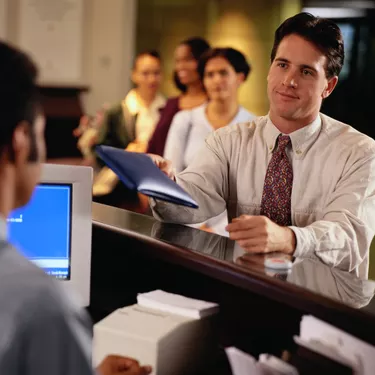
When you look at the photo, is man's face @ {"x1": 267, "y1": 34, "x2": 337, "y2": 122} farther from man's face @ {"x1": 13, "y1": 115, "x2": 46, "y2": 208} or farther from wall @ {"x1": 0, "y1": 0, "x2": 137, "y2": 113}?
wall @ {"x1": 0, "y1": 0, "x2": 137, "y2": 113}

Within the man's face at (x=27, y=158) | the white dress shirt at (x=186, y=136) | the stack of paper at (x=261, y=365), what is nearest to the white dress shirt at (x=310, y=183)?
the stack of paper at (x=261, y=365)

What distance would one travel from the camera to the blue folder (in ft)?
6.01

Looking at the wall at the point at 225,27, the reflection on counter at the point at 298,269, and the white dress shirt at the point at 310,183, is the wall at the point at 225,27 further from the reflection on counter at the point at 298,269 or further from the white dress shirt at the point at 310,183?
the reflection on counter at the point at 298,269

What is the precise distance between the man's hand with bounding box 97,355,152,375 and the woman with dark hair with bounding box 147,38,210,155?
3012mm

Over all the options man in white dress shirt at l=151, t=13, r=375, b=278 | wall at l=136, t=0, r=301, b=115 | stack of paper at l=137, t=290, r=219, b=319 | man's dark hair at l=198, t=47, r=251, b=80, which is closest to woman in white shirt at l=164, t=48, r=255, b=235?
man's dark hair at l=198, t=47, r=251, b=80

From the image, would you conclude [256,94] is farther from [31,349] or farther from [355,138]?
[31,349]

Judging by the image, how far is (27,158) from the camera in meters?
0.95

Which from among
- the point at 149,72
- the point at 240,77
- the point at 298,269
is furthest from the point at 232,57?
the point at 298,269

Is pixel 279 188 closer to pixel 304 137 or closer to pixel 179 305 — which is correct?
pixel 304 137

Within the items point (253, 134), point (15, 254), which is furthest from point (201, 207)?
point (15, 254)

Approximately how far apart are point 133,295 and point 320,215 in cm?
61

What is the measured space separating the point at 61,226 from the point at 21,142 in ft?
3.39

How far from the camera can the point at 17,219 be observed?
75.3 inches

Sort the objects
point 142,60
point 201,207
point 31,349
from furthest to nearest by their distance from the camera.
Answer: point 142,60 < point 201,207 < point 31,349
